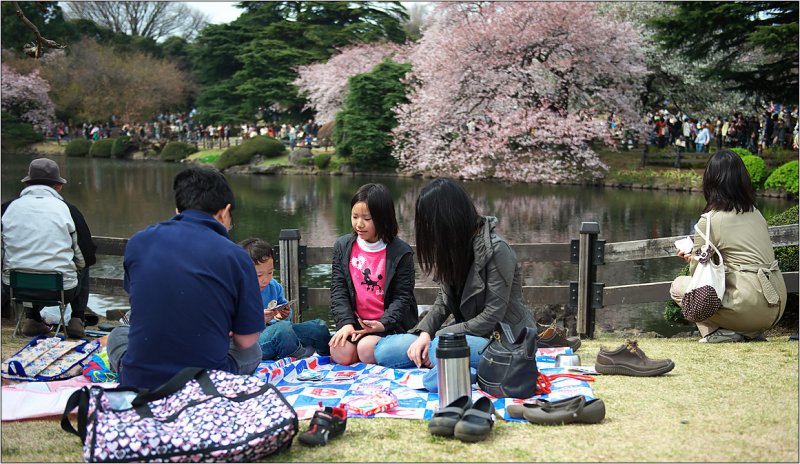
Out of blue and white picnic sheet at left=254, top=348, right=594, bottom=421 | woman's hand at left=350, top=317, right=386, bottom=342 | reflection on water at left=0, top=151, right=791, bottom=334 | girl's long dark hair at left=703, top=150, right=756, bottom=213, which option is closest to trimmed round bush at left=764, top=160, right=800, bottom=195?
reflection on water at left=0, top=151, right=791, bottom=334

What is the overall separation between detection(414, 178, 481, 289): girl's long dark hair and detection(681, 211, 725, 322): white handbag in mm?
1797

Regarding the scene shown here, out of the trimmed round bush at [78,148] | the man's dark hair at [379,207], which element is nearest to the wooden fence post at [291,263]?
the man's dark hair at [379,207]

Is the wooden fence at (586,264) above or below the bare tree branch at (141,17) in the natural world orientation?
below

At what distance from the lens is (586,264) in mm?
6242

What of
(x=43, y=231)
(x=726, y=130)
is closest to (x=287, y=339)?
(x=43, y=231)

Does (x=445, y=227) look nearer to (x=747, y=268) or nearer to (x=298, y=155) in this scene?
(x=747, y=268)

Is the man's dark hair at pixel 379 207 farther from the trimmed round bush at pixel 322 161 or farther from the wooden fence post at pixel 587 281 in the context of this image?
the trimmed round bush at pixel 322 161

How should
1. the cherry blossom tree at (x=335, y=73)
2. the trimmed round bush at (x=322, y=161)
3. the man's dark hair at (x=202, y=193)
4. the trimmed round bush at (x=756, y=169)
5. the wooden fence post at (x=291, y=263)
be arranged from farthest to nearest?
the cherry blossom tree at (x=335, y=73) < the trimmed round bush at (x=322, y=161) < the trimmed round bush at (x=756, y=169) < the wooden fence post at (x=291, y=263) < the man's dark hair at (x=202, y=193)

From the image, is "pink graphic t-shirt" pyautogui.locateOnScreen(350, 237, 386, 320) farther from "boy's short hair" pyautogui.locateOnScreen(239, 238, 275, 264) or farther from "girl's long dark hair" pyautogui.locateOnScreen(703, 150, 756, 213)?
"girl's long dark hair" pyautogui.locateOnScreen(703, 150, 756, 213)

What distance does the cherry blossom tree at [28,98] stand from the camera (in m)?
39.2

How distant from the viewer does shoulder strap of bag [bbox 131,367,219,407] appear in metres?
3.01

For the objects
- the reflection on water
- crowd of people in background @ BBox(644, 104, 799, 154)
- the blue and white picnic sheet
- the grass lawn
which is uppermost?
crowd of people in background @ BBox(644, 104, 799, 154)

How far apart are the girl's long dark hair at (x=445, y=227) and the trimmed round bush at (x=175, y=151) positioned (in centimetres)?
3429

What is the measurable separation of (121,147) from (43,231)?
116ft
